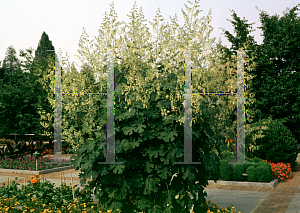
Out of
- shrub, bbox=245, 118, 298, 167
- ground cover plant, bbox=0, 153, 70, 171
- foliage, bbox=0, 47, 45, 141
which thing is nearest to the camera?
shrub, bbox=245, 118, 298, 167

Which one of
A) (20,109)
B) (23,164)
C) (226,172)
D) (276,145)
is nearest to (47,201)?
(226,172)

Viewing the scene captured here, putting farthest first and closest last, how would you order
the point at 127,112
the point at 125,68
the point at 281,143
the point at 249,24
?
the point at 249,24 < the point at 281,143 < the point at 125,68 < the point at 127,112

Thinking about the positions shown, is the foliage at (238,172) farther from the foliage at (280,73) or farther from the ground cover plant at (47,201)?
the foliage at (280,73)

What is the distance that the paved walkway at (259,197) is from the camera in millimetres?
6977

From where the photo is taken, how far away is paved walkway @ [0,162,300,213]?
22.9 feet

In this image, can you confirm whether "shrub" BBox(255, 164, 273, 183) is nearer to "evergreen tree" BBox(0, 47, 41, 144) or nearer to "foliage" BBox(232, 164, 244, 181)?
"foliage" BBox(232, 164, 244, 181)

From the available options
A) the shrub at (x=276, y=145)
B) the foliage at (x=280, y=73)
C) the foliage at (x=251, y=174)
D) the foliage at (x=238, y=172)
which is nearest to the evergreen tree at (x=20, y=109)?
the foliage at (x=238, y=172)

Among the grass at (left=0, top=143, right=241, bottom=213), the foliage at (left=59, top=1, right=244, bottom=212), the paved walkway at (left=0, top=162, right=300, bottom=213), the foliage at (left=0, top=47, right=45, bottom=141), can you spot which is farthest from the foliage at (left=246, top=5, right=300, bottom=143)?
the foliage at (left=0, top=47, right=45, bottom=141)

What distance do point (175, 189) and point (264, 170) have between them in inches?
218

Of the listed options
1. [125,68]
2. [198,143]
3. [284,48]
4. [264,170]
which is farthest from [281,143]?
[125,68]

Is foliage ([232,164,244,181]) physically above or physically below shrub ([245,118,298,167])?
below

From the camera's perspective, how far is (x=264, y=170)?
31.6 feet

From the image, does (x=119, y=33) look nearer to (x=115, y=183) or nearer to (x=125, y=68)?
(x=125, y=68)

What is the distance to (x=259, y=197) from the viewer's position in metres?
8.15
